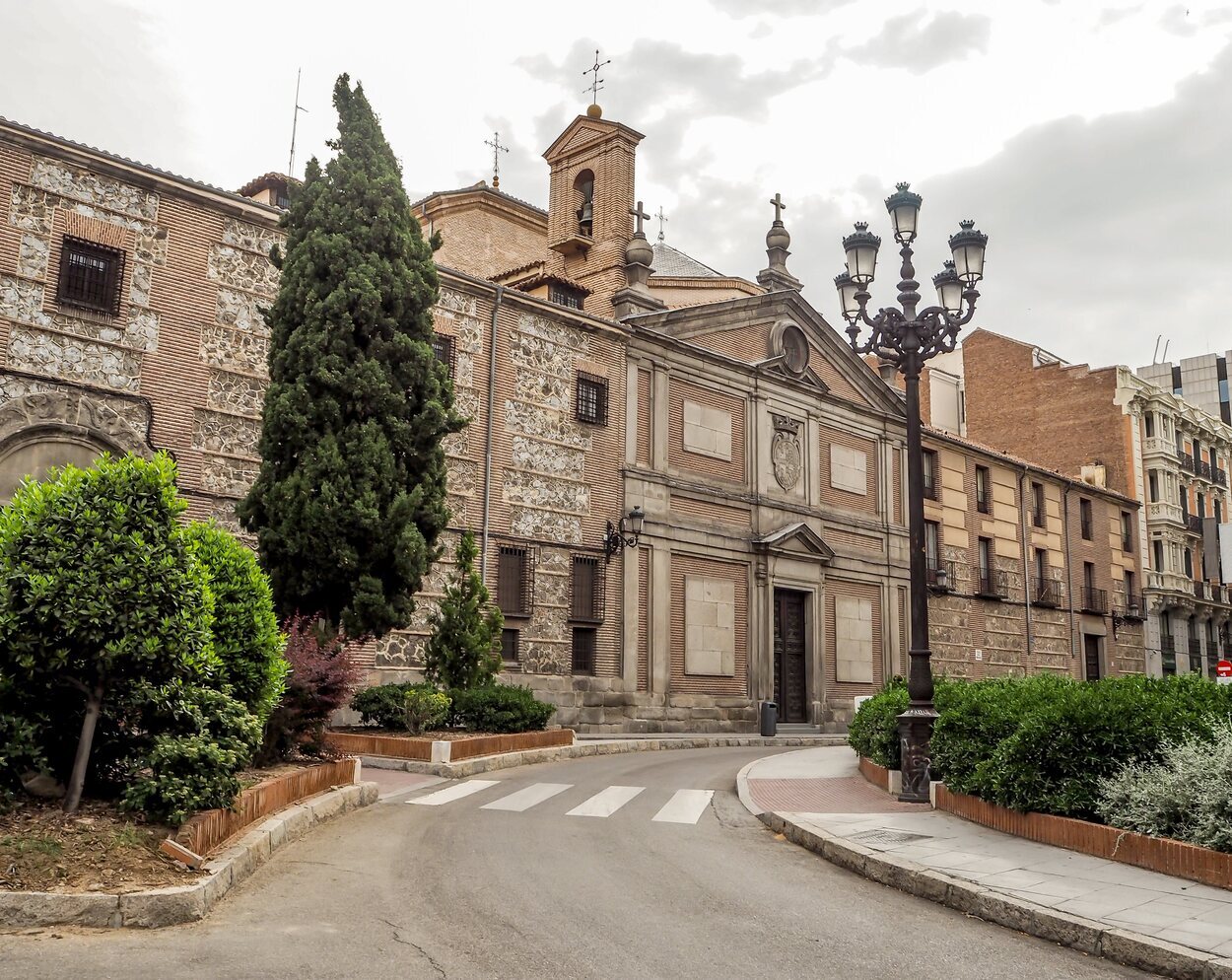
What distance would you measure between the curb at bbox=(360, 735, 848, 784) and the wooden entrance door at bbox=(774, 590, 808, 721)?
1.69 meters

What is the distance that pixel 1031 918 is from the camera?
6.54 metres

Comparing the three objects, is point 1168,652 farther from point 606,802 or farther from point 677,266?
point 606,802

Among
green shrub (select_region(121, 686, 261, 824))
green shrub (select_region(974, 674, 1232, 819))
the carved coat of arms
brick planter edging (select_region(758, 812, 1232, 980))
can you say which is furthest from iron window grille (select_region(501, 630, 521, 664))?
green shrub (select_region(121, 686, 261, 824))

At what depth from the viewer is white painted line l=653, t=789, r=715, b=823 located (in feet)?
36.7

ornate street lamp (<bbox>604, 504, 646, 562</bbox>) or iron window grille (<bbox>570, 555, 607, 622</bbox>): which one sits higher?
ornate street lamp (<bbox>604, 504, 646, 562</bbox>)

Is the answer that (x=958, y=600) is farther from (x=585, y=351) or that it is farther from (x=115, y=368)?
(x=115, y=368)

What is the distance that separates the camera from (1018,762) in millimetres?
9258

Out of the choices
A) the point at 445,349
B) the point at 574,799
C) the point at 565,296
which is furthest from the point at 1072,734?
the point at 565,296

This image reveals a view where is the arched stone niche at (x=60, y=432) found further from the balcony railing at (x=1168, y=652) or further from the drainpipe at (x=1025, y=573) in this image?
the balcony railing at (x=1168, y=652)

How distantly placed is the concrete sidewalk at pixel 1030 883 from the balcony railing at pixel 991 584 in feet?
84.9

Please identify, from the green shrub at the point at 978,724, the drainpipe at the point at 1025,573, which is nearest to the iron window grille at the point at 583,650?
the green shrub at the point at 978,724

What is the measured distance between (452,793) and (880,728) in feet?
17.3

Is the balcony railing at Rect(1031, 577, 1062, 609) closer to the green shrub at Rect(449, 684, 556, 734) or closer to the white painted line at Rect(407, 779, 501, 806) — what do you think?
the green shrub at Rect(449, 684, 556, 734)

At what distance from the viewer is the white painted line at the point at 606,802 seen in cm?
1129
